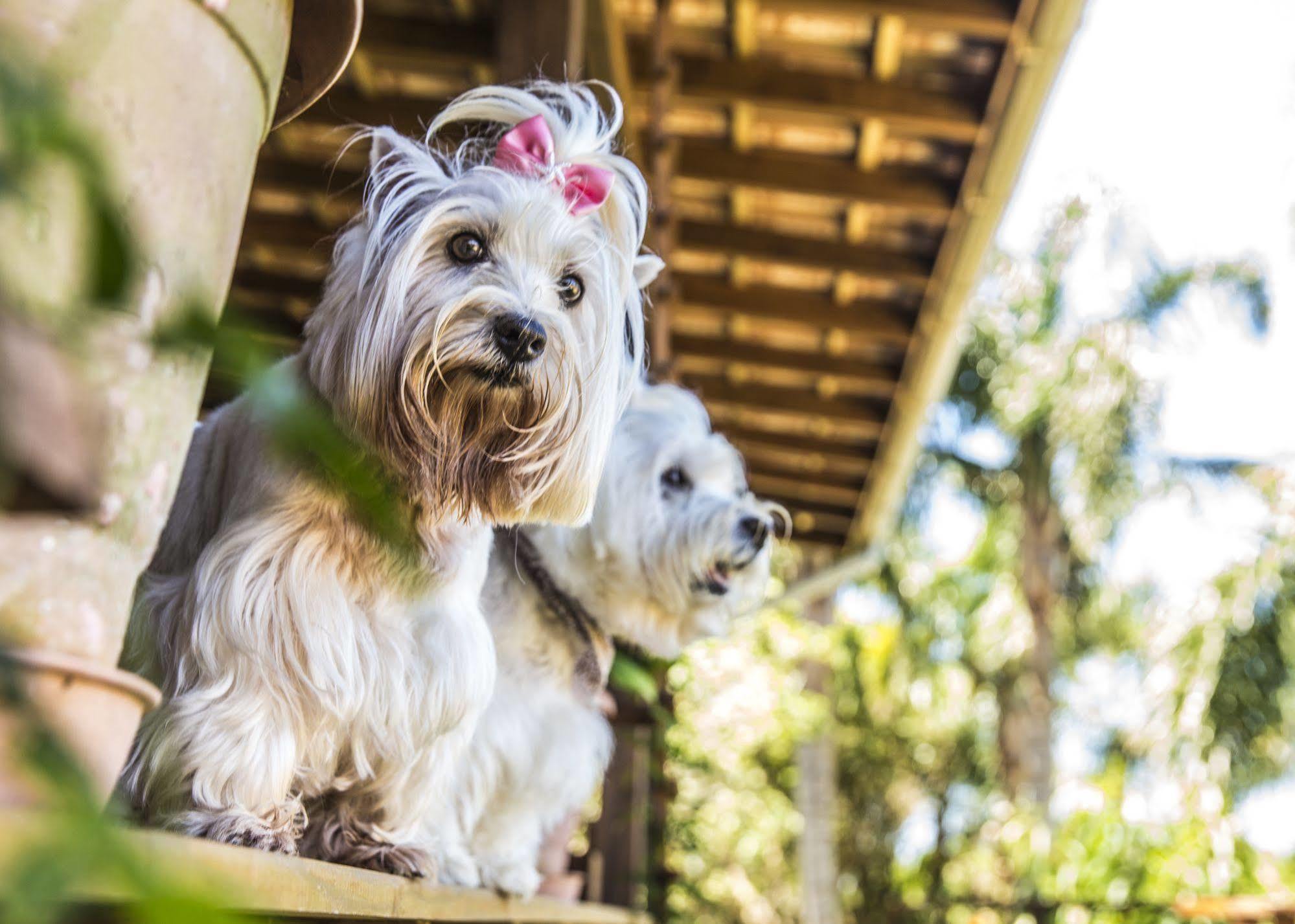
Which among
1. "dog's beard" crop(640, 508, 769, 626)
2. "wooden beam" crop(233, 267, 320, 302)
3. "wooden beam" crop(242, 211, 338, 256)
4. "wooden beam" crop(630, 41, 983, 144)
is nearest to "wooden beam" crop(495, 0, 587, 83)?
"dog's beard" crop(640, 508, 769, 626)

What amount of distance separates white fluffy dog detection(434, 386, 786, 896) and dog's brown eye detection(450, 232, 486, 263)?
2.34 feet

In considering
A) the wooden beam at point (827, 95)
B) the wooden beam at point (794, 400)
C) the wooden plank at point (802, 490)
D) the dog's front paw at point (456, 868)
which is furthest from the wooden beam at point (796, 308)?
the dog's front paw at point (456, 868)

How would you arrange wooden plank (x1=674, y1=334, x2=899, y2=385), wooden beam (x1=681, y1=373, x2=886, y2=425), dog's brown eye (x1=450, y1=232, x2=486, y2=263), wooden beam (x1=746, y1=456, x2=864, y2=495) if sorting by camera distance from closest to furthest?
dog's brown eye (x1=450, y1=232, x2=486, y2=263)
wooden plank (x1=674, y1=334, x2=899, y2=385)
wooden beam (x1=681, y1=373, x2=886, y2=425)
wooden beam (x1=746, y1=456, x2=864, y2=495)

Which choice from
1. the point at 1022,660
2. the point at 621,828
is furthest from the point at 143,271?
the point at 1022,660

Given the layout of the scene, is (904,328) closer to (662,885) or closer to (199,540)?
(662,885)

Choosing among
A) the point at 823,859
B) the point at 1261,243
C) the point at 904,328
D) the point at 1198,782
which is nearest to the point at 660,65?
the point at 904,328

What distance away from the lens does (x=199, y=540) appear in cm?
148

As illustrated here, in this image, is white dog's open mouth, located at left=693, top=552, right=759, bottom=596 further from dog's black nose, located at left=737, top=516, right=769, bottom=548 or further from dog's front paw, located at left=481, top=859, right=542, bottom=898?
dog's front paw, located at left=481, top=859, right=542, bottom=898

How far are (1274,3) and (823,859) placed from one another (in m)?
8.99

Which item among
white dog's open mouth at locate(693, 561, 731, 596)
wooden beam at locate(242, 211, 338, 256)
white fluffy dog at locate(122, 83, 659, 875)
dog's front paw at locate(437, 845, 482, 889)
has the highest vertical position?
wooden beam at locate(242, 211, 338, 256)

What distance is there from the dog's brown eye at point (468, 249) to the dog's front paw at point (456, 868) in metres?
0.91

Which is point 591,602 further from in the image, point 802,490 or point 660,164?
point 802,490

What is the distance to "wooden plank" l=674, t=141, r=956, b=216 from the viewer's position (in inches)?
162

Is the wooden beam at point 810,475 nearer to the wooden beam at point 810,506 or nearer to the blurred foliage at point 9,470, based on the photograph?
the wooden beam at point 810,506
